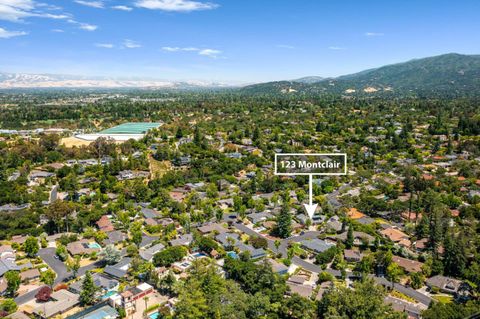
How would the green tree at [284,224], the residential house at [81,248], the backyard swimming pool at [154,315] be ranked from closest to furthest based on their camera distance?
the backyard swimming pool at [154,315] < the residential house at [81,248] < the green tree at [284,224]

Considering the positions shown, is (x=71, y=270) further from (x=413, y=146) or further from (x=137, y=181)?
(x=413, y=146)

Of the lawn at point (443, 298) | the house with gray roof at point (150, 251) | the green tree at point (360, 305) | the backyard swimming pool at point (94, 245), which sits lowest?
the lawn at point (443, 298)

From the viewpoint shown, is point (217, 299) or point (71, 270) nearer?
point (217, 299)

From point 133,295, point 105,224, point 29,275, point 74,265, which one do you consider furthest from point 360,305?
point 105,224

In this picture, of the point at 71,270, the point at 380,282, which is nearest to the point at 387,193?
the point at 380,282

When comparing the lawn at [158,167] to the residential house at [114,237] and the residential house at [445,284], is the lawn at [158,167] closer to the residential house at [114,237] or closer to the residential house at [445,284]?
the residential house at [114,237]

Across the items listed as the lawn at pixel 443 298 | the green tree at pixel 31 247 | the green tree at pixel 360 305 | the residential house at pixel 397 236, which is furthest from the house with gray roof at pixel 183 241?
the lawn at pixel 443 298

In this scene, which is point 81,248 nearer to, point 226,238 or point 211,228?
point 211,228
